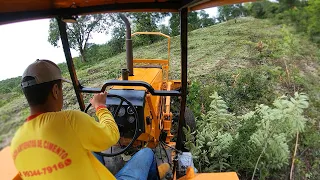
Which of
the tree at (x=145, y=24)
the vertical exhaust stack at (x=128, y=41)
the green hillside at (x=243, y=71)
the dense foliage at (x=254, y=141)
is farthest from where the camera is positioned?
the tree at (x=145, y=24)

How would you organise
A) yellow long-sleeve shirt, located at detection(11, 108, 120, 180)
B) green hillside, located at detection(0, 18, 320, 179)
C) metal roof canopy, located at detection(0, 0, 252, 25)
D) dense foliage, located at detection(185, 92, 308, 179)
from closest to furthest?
yellow long-sleeve shirt, located at detection(11, 108, 120, 180) < metal roof canopy, located at detection(0, 0, 252, 25) < dense foliage, located at detection(185, 92, 308, 179) < green hillside, located at detection(0, 18, 320, 179)

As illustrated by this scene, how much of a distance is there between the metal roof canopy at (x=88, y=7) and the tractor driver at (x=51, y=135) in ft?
1.21

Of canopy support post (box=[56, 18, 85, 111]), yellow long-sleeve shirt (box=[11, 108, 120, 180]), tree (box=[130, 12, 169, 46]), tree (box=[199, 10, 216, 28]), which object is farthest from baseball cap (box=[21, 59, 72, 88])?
tree (box=[199, 10, 216, 28])

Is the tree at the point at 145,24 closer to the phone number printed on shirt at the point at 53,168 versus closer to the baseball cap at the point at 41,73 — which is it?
the baseball cap at the point at 41,73

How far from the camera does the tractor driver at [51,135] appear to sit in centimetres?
Answer: 146

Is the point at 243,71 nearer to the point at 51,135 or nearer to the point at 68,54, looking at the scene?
the point at 68,54

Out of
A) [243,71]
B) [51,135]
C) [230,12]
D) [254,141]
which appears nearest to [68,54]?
[51,135]

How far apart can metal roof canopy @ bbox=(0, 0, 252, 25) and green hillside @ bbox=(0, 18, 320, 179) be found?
0.78 metres

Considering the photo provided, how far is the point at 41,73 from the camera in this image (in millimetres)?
1513

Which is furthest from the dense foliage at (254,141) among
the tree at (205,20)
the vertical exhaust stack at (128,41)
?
the tree at (205,20)

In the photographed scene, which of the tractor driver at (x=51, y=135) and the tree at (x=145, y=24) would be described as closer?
the tractor driver at (x=51, y=135)

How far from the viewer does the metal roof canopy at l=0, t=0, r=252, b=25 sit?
1.76 metres

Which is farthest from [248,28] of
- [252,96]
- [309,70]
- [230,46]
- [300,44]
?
[252,96]

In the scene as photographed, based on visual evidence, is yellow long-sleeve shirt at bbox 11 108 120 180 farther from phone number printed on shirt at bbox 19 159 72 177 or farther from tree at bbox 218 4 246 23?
tree at bbox 218 4 246 23
